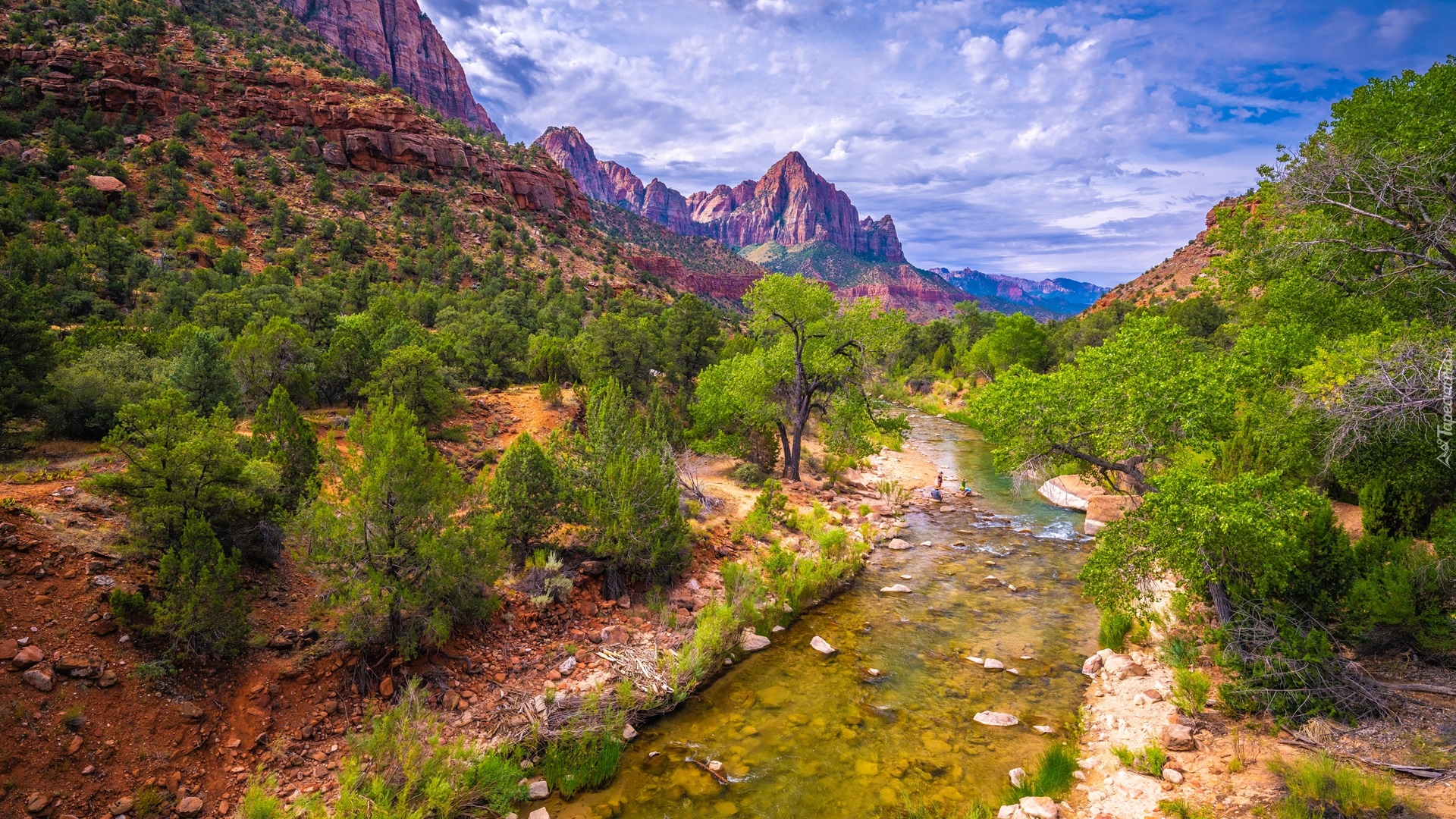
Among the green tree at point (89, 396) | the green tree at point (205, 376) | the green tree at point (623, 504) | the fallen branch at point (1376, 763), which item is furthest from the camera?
the green tree at point (205, 376)

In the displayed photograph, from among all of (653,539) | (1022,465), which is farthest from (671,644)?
(1022,465)

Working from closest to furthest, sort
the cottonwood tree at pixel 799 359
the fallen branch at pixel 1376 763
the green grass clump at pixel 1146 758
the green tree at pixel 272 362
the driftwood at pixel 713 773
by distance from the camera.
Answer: the fallen branch at pixel 1376 763 → the green grass clump at pixel 1146 758 → the driftwood at pixel 713 773 → the green tree at pixel 272 362 → the cottonwood tree at pixel 799 359

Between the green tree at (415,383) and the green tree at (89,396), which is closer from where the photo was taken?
the green tree at (89,396)

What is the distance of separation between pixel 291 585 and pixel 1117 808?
11.8 meters

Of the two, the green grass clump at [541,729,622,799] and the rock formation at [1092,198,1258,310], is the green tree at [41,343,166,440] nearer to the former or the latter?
the green grass clump at [541,729,622,799]

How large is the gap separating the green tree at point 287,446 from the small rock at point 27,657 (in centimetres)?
344

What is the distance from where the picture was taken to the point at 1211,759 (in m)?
6.71

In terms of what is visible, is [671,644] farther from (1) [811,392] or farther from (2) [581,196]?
(2) [581,196]

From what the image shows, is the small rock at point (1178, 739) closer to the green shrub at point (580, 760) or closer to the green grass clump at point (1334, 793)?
the green grass clump at point (1334, 793)

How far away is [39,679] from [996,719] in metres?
11.7

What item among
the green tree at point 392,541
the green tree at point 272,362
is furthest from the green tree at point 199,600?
the green tree at point 272,362

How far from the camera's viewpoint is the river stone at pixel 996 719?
8.41 m

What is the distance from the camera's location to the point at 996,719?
8.50 meters

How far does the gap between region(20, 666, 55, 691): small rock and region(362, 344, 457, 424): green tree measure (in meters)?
10.5
